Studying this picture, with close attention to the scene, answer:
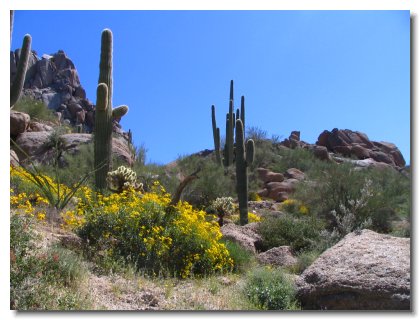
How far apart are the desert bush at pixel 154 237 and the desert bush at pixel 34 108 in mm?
13116

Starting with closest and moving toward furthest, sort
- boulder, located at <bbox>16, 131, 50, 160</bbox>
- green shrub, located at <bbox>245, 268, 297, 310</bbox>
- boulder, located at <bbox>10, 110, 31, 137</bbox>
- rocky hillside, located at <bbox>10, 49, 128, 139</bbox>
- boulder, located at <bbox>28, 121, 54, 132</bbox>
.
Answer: green shrub, located at <bbox>245, 268, 297, 310</bbox>, rocky hillside, located at <bbox>10, 49, 128, 139</bbox>, boulder, located at <bbox>16, 131, 50, 160</bbox>, boulder, located at <bbox>10, 110, 31, 137</bbox>, boulder, located at <bbox>28, 121, 54, 132</bbox>

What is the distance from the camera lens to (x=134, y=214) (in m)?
7.84

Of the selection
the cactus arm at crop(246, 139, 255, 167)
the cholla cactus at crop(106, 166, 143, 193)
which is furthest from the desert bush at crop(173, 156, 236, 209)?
the cholla cactus at crop(106, 166, 143, 193)

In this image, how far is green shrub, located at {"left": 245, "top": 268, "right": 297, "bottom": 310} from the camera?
616 centimetres

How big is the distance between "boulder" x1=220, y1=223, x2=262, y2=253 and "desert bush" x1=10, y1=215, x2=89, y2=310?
12.7 feet

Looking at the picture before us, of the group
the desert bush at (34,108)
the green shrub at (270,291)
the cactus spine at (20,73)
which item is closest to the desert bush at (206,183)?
the desert bush at (34,108)

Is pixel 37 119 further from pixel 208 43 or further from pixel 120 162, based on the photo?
pixel 208 43

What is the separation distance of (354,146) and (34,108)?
17.7 m

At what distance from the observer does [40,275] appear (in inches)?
219

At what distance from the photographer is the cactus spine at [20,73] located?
7.58 metres

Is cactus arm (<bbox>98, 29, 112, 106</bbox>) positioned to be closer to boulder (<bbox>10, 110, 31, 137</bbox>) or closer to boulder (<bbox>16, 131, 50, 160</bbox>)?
boulder (<bbox>16, 131, 50, 160</bbox>)

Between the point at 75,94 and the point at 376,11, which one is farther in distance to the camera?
the point at 75,94
